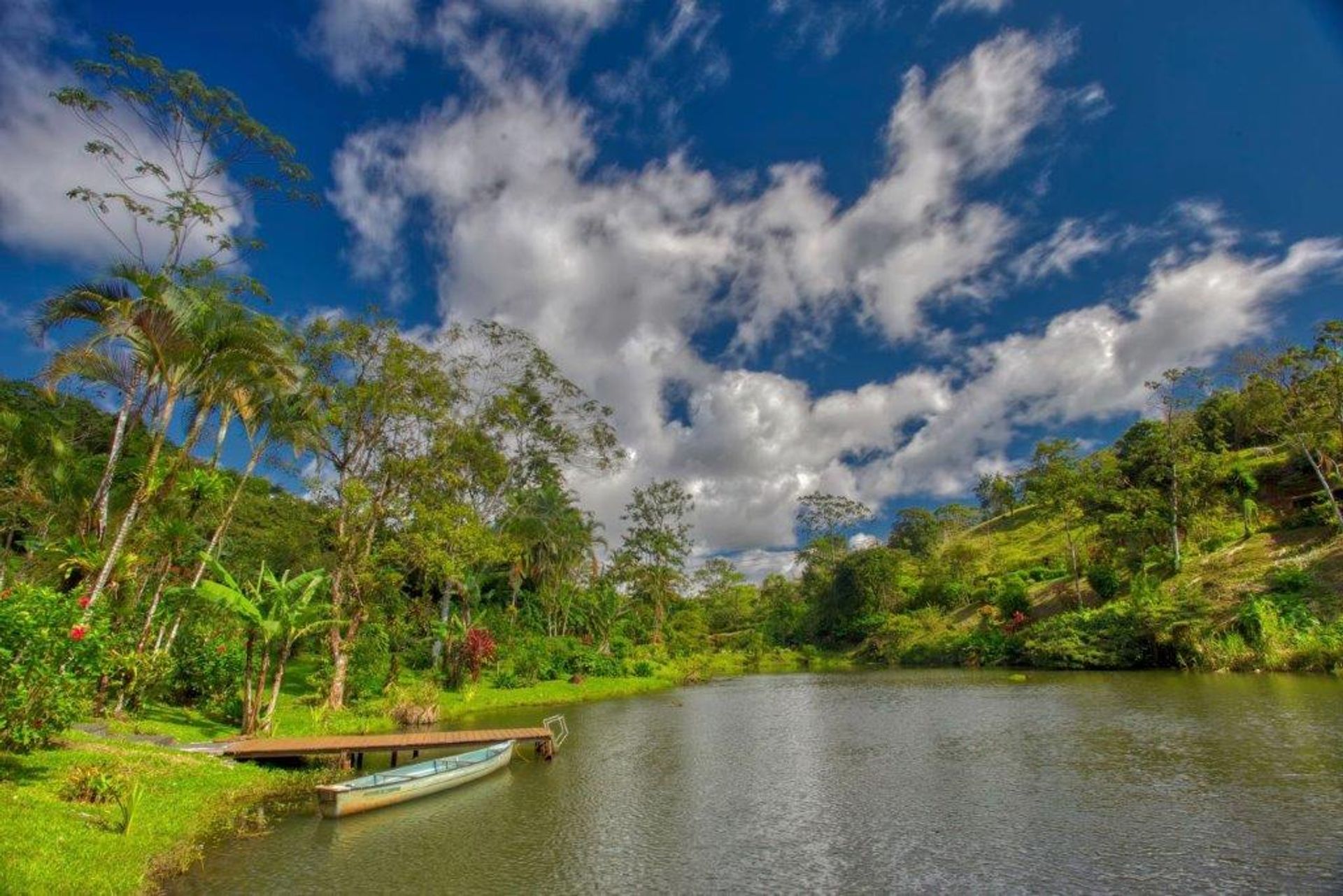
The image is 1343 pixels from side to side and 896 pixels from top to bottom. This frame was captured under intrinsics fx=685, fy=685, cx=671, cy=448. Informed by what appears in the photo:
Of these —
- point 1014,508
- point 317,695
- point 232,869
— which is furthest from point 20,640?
point 1014,508

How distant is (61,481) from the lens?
2006 cm

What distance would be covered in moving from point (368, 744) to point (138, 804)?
773cm

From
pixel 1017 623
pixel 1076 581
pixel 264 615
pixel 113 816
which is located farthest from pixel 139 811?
pixel 1076 581

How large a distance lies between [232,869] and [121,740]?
7.76 metres

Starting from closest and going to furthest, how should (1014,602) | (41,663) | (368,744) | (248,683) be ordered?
(41,663), (368,744), (248,683), (1014,602)

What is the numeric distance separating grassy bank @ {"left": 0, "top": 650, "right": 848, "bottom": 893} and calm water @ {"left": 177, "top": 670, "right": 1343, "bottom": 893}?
33.8 inches

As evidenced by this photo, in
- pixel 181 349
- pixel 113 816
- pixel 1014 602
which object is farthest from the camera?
pixel 1014 602

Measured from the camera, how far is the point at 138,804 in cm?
1196

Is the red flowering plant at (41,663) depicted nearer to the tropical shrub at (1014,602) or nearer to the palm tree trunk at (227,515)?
the palm tree trunk at (227,515)

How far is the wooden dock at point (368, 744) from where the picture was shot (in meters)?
18.2

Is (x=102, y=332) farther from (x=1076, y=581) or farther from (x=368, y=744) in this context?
(x=1076, y=581)

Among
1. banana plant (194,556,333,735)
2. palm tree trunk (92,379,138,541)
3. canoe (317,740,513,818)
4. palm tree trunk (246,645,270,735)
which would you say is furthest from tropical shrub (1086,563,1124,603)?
palm tree trunk (92,379,138,541)

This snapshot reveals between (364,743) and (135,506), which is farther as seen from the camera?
(364,743)

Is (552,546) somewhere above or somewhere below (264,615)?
above
